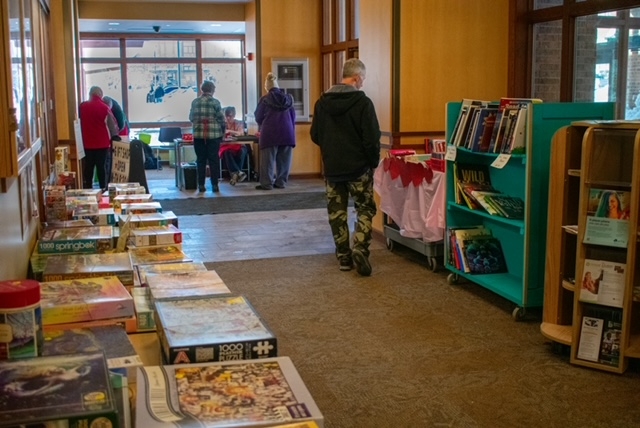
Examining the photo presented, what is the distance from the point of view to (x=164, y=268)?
114 inches

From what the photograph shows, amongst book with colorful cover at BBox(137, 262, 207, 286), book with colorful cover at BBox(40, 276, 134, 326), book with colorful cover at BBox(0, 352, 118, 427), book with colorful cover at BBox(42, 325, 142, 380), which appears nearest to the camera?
book with colorful cover at BBox(0, 352, 118, 427)

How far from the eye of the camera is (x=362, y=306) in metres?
4.91

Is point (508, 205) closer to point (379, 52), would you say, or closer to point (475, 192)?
point (475, 192)

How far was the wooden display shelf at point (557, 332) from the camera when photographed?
3.91m

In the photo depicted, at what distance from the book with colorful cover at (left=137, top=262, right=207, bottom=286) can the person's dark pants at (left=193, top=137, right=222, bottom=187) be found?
25.5 ft

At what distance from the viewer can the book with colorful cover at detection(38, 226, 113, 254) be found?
3.26 meters

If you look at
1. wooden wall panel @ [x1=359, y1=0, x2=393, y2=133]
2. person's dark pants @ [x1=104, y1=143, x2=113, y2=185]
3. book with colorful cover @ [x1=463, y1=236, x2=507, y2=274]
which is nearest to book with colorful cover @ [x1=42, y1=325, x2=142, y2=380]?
book with colorful cover @ [x1=463, y1=236, x2=507, y2=274]

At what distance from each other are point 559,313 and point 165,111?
42.5 feet

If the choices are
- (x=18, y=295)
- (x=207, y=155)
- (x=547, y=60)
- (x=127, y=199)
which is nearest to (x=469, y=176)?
(x=547, y=60)

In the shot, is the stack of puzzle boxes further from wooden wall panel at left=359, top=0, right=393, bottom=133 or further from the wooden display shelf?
wooden wall panel at left=359, top=0, right=393, bottom=133

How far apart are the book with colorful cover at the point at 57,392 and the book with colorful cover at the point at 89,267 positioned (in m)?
1.11

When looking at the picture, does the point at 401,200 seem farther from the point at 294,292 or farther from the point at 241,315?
the point at 241,315

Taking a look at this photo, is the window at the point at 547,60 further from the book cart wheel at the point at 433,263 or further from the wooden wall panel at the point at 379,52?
the book cart wheel at the point at 433,263

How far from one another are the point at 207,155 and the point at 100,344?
29.2 ft
